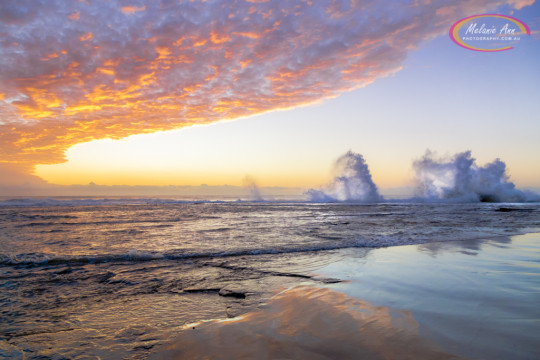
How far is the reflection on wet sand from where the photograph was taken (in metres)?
2.27

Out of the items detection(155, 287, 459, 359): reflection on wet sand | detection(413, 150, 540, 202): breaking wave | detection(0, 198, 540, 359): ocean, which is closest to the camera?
detection(155, 287, 459, 359): reflection on wet sand

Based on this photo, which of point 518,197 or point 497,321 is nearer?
point 497,321

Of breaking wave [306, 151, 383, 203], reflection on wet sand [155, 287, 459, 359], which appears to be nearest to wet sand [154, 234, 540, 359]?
reflection on wet sand [155, 287, 459, 359]

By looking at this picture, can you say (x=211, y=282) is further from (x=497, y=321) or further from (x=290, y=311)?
(x=497, y=321)

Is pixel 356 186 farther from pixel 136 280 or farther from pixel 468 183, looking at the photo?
pixel 136 280

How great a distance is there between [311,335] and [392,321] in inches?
35.2

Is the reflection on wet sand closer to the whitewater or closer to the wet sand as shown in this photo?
the wet sand

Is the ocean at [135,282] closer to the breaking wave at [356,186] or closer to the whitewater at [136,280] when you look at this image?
the whitewater at [136,280]

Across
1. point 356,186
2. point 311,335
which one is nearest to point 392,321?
point 311,335

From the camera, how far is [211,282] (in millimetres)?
4750

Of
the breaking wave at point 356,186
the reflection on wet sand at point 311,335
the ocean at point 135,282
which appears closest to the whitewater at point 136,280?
the ocean at point 135,282

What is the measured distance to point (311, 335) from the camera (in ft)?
8.61

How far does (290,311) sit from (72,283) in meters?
3.96

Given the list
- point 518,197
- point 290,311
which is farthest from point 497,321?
point 518,197
